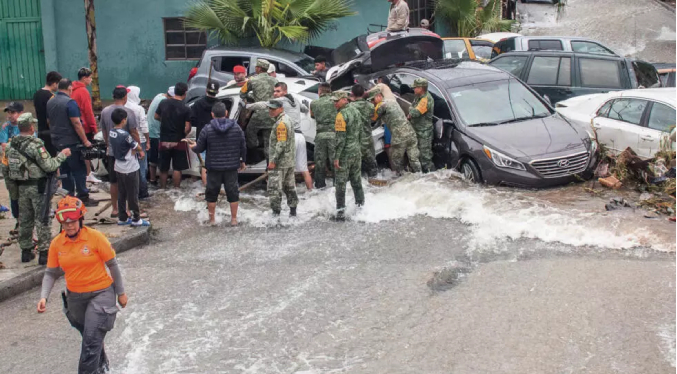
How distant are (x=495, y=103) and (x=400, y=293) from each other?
493cm

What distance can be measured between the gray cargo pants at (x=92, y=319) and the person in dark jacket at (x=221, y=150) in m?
4.03

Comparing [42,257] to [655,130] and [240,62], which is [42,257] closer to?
[240,62]

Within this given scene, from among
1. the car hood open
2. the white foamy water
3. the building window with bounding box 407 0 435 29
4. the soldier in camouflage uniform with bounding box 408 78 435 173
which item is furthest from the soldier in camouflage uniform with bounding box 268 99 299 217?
the building window with bounding box 407 0 435 29

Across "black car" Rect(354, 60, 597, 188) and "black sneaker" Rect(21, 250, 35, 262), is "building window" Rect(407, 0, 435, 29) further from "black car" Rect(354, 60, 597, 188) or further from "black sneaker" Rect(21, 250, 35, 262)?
"black sneaker" Rect(21, 250, 35, 262)

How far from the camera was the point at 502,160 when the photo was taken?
10594 millimetres

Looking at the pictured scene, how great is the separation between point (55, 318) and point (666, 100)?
8.43 m

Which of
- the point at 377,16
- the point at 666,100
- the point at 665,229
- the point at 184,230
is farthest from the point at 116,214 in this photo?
the point at 377,16

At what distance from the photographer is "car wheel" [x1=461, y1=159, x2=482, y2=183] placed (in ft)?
35.9

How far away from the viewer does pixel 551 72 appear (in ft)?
45.2

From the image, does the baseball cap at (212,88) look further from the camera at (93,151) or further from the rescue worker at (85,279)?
the rescue worker at (85,279)

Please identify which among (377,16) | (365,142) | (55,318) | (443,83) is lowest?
(55,318)

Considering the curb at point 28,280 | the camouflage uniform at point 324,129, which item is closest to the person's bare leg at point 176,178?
the camouflage uniform at point 324,129

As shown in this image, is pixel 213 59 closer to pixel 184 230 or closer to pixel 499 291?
pixel 184 230

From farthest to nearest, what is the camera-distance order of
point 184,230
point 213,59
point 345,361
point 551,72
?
1. point 213,59
2. point 551,72
3. point 184,230
4. point 345,361
